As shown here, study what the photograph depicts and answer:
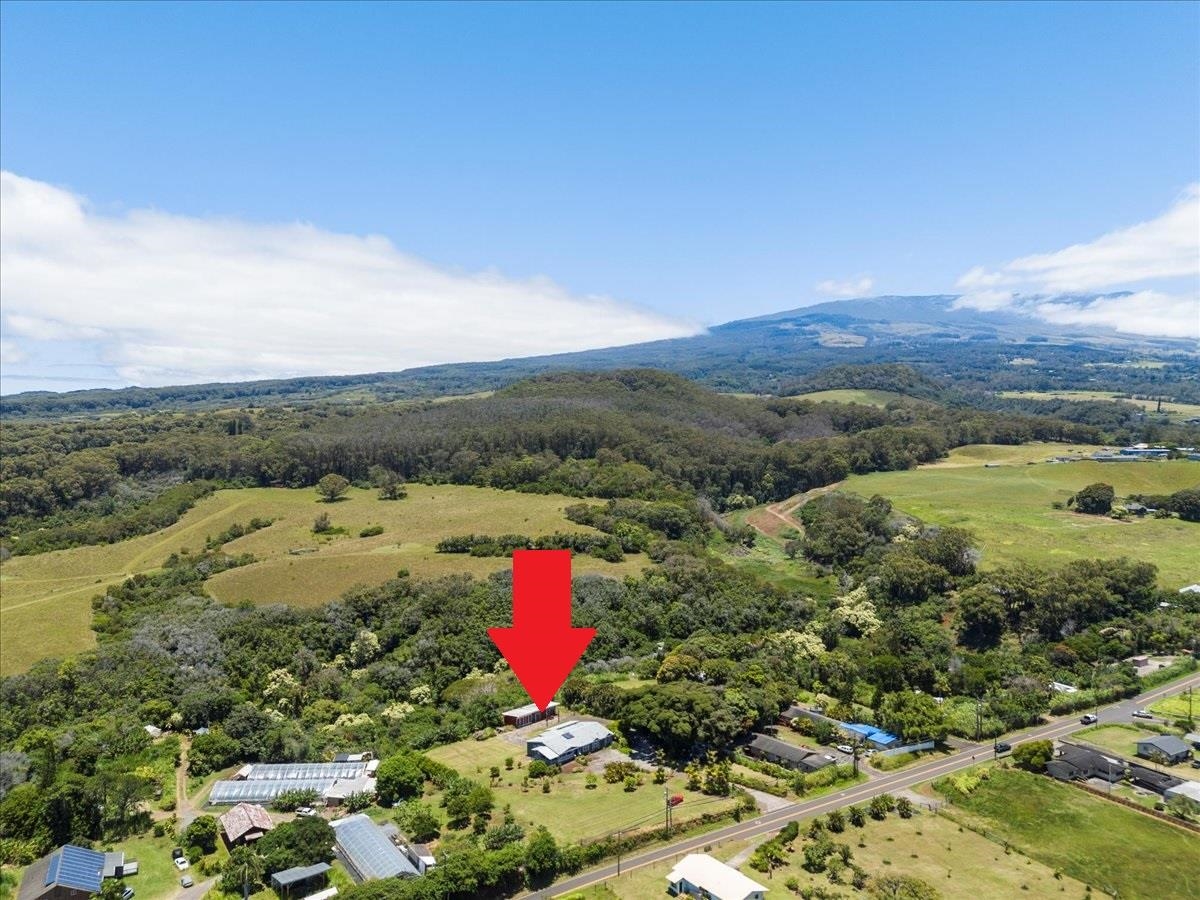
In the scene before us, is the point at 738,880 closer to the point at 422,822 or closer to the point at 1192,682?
the point at 422,822

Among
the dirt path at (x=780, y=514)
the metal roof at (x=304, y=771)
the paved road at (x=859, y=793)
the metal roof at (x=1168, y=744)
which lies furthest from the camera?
the dirt path at (x=780, y=514)

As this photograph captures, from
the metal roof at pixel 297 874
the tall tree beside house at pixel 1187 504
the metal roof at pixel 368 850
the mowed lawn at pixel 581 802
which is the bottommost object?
the mowed lawn at pixel 581 802

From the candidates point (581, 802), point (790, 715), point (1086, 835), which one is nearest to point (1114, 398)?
point (790, 715)

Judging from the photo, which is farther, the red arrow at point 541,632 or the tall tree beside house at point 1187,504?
the tall tree beside house at point 1187,504

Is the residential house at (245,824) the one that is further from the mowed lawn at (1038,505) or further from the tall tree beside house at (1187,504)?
the tall tree beside house at (1187,504)

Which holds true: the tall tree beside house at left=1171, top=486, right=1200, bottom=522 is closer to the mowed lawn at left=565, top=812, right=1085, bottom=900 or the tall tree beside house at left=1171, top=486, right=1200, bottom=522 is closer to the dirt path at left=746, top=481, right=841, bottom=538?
the dirt path at left=746, top=481, right=841, bottom=538

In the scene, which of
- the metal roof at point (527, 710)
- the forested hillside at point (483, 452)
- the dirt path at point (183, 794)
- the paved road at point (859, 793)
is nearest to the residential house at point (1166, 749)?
the paved road at point (859, 793)
